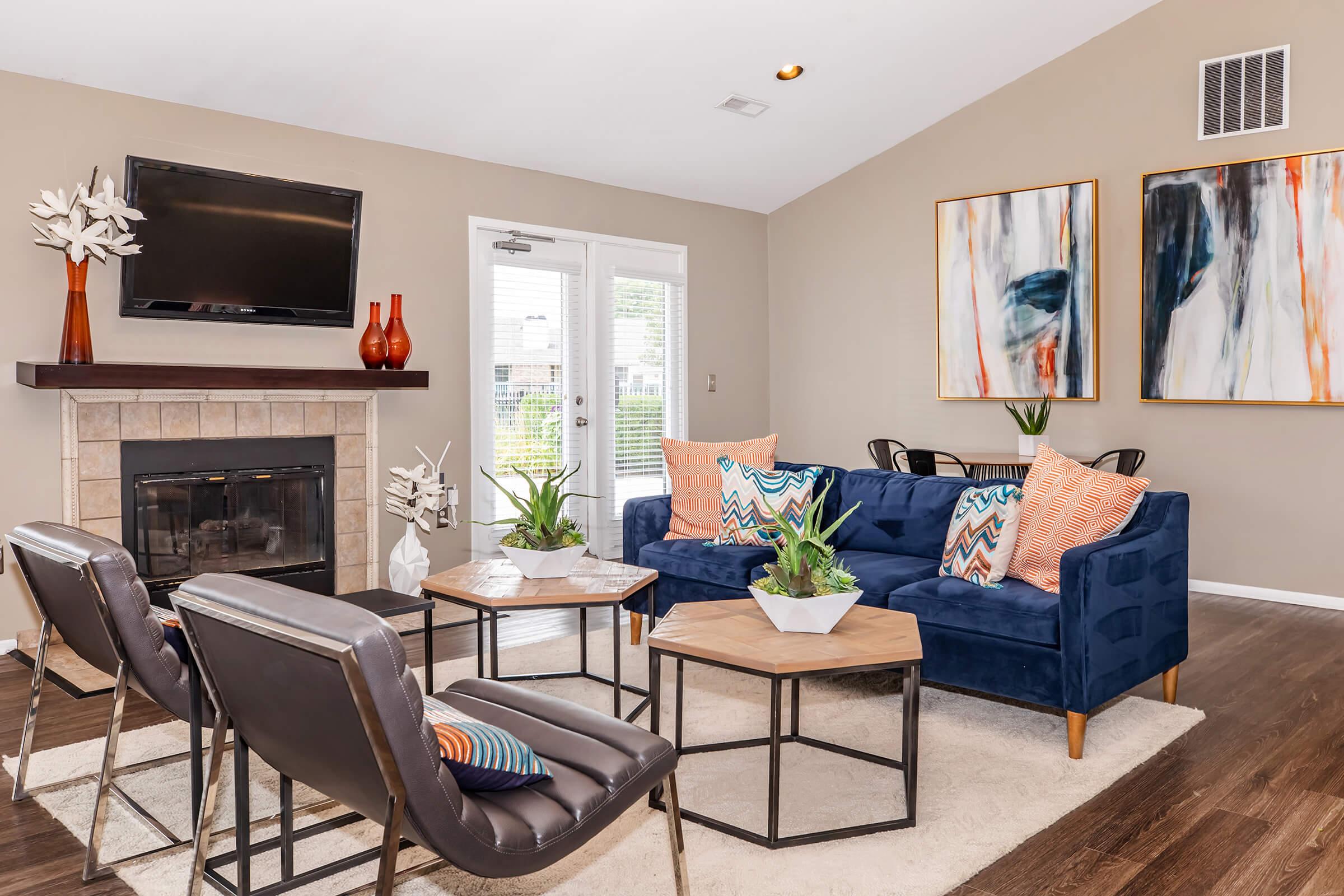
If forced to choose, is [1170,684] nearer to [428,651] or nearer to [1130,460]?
[1130,460]

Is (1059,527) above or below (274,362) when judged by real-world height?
below

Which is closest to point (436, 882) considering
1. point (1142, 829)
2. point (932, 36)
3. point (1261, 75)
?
point (1142, 829)

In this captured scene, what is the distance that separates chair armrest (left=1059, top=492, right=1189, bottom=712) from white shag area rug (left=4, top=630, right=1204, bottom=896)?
0.22 meters

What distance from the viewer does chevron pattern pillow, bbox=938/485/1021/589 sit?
3.41 metres

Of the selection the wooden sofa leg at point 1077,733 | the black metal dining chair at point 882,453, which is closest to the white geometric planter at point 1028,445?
the black metal dining chair at point 882,453

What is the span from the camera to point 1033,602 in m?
3.13

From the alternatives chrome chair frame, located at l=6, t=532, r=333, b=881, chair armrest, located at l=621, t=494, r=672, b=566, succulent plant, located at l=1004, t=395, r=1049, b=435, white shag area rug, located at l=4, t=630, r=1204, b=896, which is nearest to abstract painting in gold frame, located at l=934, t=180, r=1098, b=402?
succulent plant, located at l=1004, t=395, r=1049, b=435

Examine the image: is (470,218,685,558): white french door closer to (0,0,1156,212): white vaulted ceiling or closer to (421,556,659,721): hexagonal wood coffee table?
(0,0,1156,212): white vaulted ceiling

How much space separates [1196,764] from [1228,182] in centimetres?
370

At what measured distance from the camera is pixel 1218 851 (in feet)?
7.86

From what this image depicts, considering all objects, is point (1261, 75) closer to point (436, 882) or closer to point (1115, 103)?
point (1115, 103)

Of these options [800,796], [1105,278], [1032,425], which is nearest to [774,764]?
[800,796]

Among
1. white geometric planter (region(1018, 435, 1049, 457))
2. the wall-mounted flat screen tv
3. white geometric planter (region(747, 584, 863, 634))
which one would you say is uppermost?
the wall-mounted flat screen tv

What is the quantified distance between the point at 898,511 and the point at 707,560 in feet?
2.83
